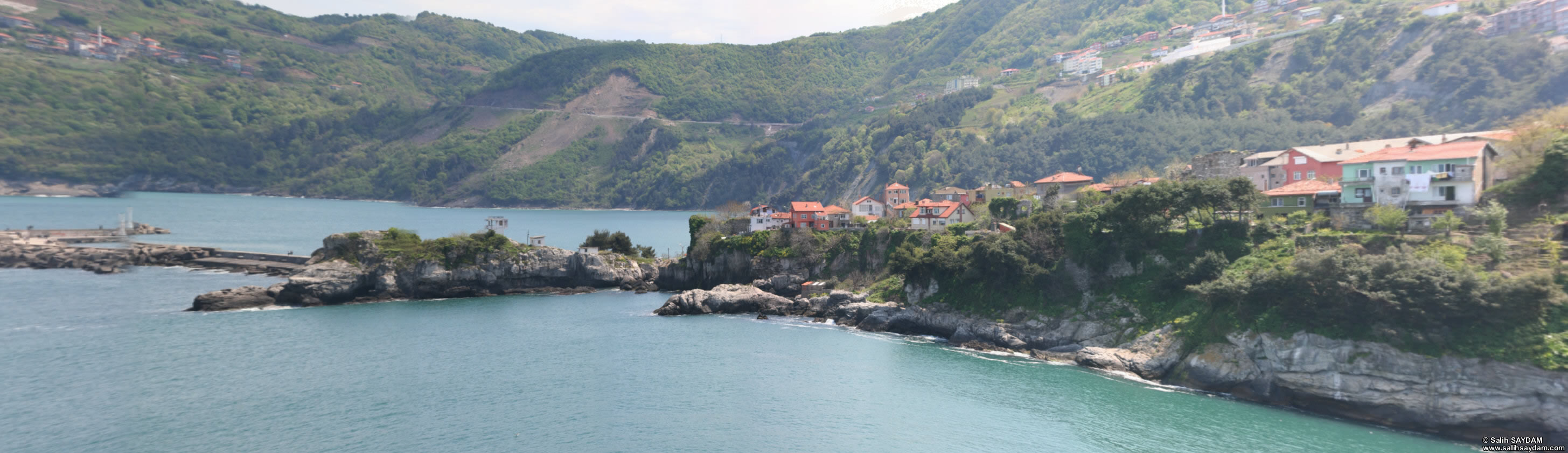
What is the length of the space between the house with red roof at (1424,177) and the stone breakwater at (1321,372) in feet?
45.8

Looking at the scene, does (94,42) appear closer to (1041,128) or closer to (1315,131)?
(1041,128)

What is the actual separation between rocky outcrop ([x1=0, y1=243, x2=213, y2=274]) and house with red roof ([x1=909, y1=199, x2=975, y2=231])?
72875 millimetres

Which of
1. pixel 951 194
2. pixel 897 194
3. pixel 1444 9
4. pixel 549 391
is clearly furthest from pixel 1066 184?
pixel 1444 9

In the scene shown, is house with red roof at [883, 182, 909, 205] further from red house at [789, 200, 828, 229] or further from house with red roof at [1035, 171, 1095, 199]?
house with red roof at [1035, 171, 1095, 199]

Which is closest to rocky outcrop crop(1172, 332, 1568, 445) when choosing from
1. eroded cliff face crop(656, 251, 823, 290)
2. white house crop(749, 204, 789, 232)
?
eroded cliff face crop(656, 251, 823, 290)

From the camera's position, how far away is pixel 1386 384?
106 ft

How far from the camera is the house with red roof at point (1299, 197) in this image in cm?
4562

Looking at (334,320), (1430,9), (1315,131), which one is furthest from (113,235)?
(1430,9)

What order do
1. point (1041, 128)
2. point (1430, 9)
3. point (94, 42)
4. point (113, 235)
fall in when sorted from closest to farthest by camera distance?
point (113, 235)
point (1430, 9)
point (1041, 128)
point (94, 42)

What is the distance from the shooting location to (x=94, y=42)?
183875 millimetres

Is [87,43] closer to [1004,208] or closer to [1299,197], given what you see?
[1004,208]

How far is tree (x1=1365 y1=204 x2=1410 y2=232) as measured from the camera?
130 feet

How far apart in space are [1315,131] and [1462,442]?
330ft

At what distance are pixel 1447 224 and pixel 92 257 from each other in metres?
106
